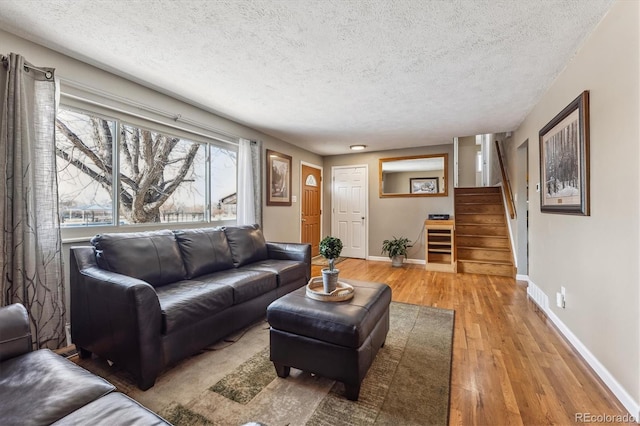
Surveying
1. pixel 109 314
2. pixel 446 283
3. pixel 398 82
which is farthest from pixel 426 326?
pixel 109 314

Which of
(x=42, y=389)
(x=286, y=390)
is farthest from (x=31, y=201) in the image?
(x=286, y=390)

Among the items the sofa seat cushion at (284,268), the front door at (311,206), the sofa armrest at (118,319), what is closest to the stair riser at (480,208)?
the front door at (311,206)

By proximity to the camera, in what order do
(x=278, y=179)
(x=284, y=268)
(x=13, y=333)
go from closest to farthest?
(x=13, y=333) < (x=284, y=268) < (x=278, y=179)

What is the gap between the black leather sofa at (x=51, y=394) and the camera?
0.84 meters

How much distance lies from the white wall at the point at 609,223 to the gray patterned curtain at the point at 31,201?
3.53 meters

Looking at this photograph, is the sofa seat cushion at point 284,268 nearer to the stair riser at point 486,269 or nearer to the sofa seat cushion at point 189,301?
the sofa seat cushion at point 189,301

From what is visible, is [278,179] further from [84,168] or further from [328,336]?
[328,336]

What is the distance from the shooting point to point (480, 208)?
5.08 m

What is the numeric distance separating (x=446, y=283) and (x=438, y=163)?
2391mm

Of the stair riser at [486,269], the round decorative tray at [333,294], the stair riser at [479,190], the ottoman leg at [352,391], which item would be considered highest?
the stair riser at [479,190]

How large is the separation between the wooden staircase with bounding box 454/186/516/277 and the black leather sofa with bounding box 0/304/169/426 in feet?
15.6

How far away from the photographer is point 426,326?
254cm

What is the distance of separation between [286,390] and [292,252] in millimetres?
1799

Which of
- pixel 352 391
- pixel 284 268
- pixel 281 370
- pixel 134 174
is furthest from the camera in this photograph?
pixel 284 268
